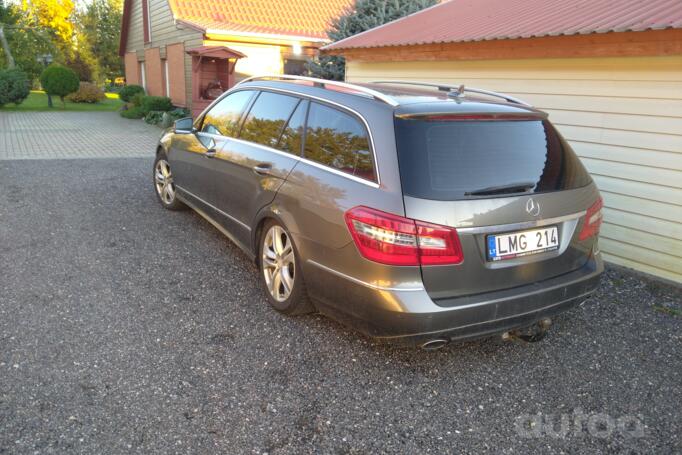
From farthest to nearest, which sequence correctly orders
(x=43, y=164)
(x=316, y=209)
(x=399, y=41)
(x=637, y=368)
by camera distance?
(x=43, y=164), (x=399, y=41), (x=637, y=368), (x=316, y=209)

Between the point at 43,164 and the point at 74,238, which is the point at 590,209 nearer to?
the point at 74,238

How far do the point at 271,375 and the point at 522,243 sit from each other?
1.65 meters

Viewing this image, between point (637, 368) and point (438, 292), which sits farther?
point (637, 368)

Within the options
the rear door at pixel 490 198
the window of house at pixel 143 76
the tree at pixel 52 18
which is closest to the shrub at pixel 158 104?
the window of house at pixel 143 76

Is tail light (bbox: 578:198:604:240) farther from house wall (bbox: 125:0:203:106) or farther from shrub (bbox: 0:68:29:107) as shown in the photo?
shrub (bbox: 0:68:29:107)

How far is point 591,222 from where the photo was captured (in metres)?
3.31

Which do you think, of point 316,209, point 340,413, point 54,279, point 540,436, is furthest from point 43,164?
point 540,436

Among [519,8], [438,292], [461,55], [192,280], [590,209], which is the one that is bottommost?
[192,280]

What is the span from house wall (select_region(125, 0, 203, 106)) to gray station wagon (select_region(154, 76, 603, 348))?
13.9m

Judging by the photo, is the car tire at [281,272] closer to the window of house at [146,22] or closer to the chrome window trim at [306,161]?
the chrome window trim at [306,161]

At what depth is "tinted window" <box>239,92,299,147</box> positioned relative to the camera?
12.9 feet

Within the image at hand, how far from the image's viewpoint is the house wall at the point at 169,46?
16766 millimetres

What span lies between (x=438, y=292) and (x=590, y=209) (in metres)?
1.28

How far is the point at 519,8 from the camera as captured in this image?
22.9 feet
